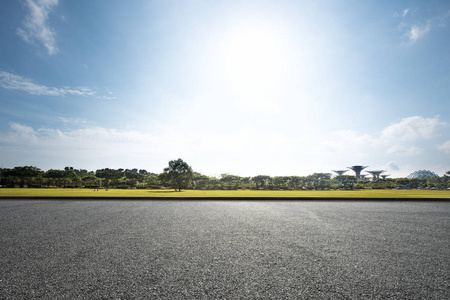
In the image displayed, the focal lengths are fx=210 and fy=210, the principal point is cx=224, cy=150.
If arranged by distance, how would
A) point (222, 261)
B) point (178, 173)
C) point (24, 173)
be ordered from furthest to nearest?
1. point (24, 173)
2. point (178, 173)
3. point (222, 261)

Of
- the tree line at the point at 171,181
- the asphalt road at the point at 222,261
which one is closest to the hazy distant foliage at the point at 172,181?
the tree line at the point at 171,181

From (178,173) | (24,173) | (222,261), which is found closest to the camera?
(222,261)

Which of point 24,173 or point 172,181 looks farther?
point 24,173

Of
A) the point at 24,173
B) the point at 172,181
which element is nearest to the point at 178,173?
the point at 172,181

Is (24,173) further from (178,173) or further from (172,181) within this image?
(178,173)

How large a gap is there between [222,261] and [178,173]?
1267 inches

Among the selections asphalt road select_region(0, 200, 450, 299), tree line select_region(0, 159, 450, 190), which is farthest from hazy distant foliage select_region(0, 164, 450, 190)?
asphalt road select_region(0, 200, 450, 299)

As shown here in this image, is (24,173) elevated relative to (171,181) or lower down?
elevated

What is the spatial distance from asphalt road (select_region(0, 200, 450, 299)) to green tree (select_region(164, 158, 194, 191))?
1121 inches

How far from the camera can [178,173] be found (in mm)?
34750

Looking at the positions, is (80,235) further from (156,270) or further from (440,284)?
(440,284)

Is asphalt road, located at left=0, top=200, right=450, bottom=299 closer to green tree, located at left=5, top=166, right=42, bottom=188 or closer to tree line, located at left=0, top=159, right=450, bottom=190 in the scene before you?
tree line, located at left=0, top=159, right=450, bottom=190

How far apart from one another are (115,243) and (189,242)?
5.20 ft

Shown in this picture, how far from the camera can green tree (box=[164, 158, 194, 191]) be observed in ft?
113
